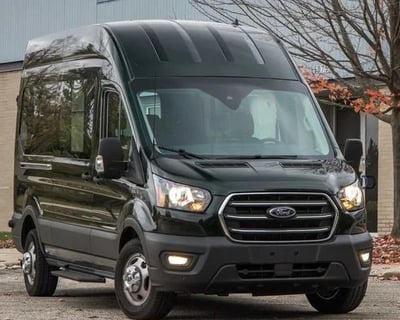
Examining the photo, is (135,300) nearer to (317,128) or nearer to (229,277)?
(229,277)

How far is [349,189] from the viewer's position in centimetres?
920

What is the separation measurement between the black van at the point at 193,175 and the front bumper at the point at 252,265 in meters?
0.01

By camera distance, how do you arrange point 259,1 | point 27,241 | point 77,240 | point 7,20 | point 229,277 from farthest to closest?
point 7,20 < point 259,1 < point 27,241 < point 77,240 < point 229,277

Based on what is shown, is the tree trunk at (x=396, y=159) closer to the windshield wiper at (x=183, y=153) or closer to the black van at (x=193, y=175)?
the black van at (x=193, y=175)

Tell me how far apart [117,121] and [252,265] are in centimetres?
203

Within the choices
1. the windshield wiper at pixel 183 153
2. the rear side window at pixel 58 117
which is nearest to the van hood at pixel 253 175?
the windshield wiper at pixel 183 153

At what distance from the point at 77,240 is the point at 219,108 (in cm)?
206

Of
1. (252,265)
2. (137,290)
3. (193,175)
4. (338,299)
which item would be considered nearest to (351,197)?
(252,265)

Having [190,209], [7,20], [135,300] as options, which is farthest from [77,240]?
[7,20]

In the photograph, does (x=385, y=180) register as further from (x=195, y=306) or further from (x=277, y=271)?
(x=277, y=271)

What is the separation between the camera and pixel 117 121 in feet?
32.5

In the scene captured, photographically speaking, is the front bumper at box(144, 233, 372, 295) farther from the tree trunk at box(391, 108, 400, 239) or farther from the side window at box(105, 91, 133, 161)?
the tree trunk at box(391, 108, 400, 239)

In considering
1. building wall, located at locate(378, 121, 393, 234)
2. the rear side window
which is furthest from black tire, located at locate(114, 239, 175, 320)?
building wall, located at locate(378, 121, 393, 234)

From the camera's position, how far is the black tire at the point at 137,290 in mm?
9055
